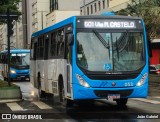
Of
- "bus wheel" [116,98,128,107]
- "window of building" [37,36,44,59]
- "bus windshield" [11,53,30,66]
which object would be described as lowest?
"bus wheel" [116,98,128,107]

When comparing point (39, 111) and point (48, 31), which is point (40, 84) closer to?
point (48, 31)

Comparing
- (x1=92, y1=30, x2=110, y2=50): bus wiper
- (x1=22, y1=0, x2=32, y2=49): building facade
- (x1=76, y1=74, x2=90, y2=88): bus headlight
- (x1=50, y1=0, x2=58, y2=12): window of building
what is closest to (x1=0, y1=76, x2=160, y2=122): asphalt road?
(x1=76, y1=74, x2=90, y2=88): bus headlight

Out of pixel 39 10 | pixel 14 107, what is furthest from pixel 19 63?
pixel 39 10

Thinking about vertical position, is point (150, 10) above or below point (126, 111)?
above

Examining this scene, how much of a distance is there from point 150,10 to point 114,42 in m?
18.8

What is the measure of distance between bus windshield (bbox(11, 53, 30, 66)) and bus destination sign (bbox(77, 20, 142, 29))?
26.1 m

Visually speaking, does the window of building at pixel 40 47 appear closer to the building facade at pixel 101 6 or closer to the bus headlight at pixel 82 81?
the bus headlight at pixel 82 81

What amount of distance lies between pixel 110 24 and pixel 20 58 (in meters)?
26.6

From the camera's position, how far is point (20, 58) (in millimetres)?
40469

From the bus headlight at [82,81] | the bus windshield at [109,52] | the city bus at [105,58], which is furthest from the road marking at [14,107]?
the bus windshield at [109,52]

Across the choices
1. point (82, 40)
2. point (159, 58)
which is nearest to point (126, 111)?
point (82, 40)

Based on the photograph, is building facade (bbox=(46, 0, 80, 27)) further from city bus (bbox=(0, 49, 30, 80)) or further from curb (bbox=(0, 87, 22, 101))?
curb (bbox=(0, 87, 22, 101))

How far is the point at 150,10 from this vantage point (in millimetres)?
32562

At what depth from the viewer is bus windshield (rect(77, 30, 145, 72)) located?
14.1 m
